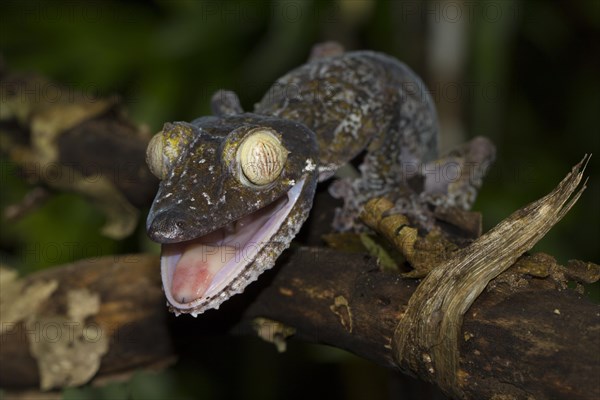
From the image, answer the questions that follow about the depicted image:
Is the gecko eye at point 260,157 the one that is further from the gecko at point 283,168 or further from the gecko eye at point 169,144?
the gecko eye at point 169,144

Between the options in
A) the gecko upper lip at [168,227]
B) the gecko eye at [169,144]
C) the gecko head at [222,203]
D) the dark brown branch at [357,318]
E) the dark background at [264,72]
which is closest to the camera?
the dark brown branch at [357,318]

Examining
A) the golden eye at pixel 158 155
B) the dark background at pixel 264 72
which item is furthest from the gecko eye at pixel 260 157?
the dark background at pixel 264 72

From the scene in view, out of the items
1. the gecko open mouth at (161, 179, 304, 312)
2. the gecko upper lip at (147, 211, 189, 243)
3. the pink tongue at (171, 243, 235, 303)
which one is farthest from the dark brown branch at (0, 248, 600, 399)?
the gecko upper lip at (147, 211, 189, 243)

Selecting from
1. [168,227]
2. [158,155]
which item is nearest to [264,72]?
[158,155]

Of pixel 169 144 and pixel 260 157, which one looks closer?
pixel 260 157

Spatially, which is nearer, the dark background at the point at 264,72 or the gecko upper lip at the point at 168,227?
the gecko upper lip at the point at 168,227

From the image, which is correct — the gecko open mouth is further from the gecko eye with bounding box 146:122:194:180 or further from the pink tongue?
the gecko eye with bounding box 146:122:194:180

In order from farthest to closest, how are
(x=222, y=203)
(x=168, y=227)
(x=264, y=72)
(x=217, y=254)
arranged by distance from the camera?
(x=264, y=72), (x=217, y=254), (x=222, y=203), (x=168, y=227)

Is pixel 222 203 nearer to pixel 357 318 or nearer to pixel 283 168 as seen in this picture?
pixel 283 168
